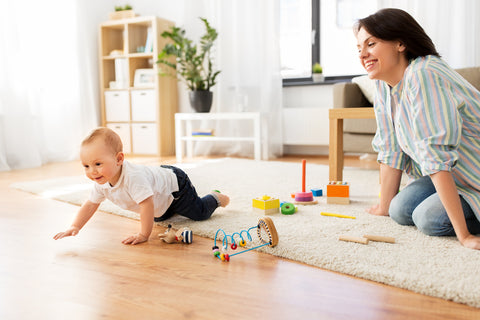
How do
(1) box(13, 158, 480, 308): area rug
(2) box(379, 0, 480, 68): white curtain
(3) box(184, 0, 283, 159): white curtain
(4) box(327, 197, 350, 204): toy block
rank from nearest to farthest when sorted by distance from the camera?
(1) box(13, 158, 480, 308): area rug → (4) box(327, 197, 350, 204): toy block → (2) box(379, 0, 480, 68): white curtain → (3) box(184, 0, 283, 159): white curtain

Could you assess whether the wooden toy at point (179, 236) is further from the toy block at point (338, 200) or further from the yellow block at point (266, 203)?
the toy block at point (338, 200)

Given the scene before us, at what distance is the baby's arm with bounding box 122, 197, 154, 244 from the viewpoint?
4.12 feet

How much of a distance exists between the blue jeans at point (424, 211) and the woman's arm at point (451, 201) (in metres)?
0.08

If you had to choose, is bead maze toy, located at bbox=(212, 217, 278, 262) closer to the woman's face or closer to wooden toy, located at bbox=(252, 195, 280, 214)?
wooden toy, located at bbox=(252, 195, 280, 214)

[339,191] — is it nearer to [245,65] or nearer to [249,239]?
[249,239]

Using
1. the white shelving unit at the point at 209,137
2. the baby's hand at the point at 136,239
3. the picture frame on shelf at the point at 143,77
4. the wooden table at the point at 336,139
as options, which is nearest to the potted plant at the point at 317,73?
the white shelving unit at the point at 209,137

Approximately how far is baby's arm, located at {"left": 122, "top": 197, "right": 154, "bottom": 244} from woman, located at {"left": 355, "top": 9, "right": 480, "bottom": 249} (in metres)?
0.78

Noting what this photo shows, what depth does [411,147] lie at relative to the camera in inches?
47.9

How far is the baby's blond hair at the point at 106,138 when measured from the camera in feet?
3.89

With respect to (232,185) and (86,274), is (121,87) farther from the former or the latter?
(86,274)

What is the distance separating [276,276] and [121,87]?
3.70 m

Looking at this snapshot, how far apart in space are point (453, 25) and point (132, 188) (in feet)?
10.1

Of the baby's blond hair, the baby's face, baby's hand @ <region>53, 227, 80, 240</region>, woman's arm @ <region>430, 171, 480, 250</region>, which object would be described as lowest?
baby's hand @ <region>53, 227, 80, 240</region>

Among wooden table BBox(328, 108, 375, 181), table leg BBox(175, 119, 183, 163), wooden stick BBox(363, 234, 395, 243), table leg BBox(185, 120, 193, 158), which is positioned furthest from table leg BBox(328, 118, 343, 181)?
table leg BBox(185, 120, 193, 158)
